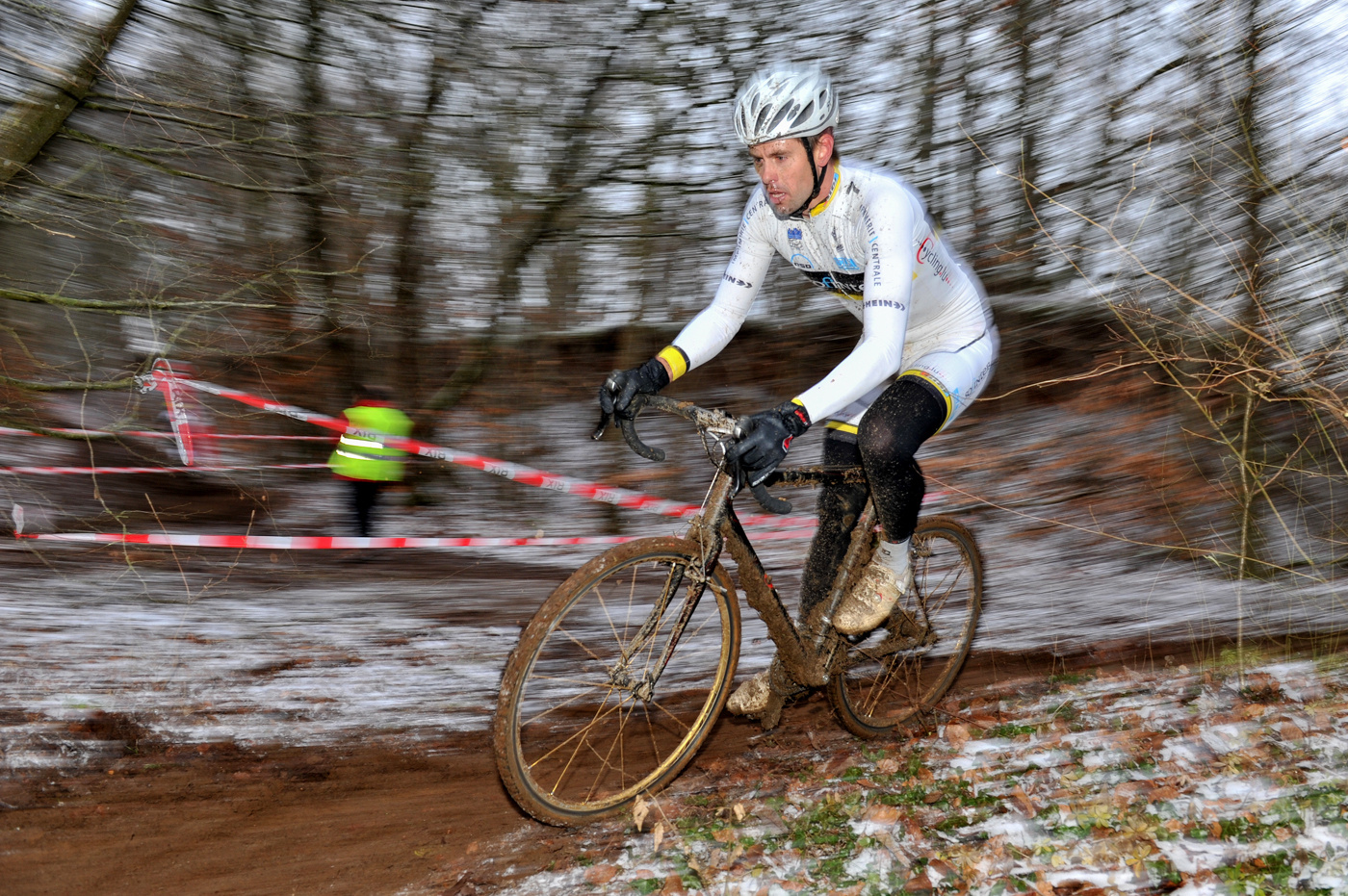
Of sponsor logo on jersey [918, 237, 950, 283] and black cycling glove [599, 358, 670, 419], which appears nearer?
black cycling glove [599, 358, 670, 419]

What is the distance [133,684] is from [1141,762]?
4.75 meters

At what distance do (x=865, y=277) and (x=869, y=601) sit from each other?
1.33 m

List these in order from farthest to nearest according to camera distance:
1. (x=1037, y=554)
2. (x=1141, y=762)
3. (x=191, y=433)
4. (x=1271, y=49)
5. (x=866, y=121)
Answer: (x=866, y=121), (x=191, y=433), (x=1271, y=49), (x=1037, y=554), (x=1141, y=762)

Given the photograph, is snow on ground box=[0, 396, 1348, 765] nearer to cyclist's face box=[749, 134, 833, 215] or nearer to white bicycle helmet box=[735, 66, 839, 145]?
cyclist's face box=[749, 134, 833, 215]

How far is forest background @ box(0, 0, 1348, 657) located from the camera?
7312 mm

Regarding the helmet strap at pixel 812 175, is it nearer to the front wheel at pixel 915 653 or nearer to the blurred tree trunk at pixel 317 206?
the front wheel at pixel 915 653

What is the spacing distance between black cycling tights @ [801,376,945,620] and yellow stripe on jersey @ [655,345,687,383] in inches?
29.2

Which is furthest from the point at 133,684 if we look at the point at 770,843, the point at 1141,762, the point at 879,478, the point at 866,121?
the point at 866,121

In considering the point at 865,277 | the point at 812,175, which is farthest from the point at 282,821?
the point at 812,175

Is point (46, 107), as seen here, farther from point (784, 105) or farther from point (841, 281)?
point (841, 281)

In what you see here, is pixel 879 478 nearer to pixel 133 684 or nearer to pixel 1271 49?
pixel 133 684

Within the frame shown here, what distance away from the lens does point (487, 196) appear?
373 inches

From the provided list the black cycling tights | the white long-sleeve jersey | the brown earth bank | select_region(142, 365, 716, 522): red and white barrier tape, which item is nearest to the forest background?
select_region(142, 365, 716, 522): red and white barrier tape

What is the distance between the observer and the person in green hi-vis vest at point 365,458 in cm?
600
